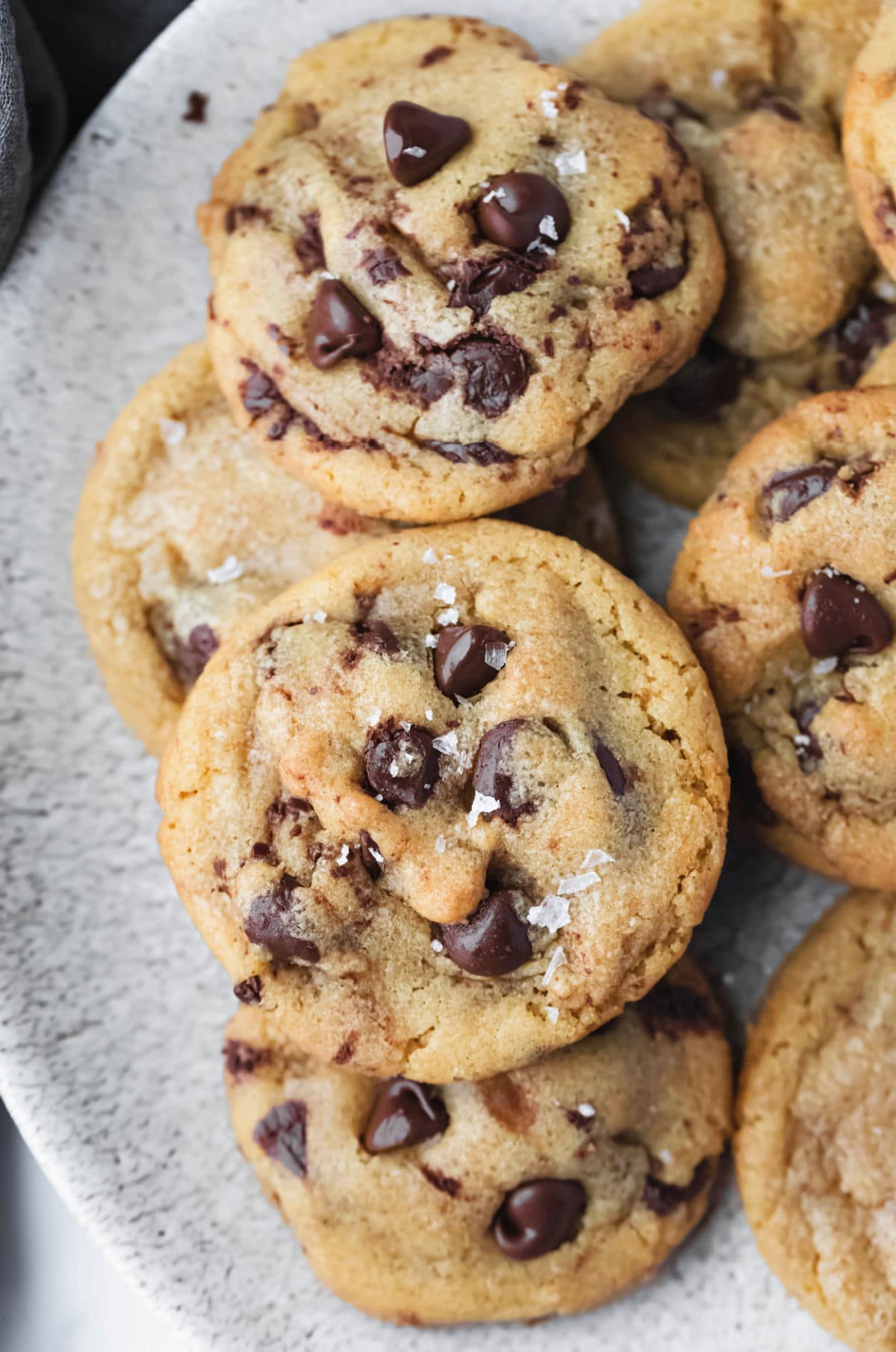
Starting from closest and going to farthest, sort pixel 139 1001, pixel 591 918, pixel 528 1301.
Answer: pixel 591 918
pixel 528 1301
pixel 139 1001

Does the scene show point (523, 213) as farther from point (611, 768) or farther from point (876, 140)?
point (611, 768)

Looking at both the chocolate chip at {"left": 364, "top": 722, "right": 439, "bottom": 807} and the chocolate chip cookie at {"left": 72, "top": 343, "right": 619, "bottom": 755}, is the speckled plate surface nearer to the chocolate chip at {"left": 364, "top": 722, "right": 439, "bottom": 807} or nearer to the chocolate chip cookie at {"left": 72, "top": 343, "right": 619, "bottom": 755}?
the chocolate chip cookie at {"left": 72, "top": 343, "right": 619, "bottom": 755}

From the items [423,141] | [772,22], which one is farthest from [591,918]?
[772,22]

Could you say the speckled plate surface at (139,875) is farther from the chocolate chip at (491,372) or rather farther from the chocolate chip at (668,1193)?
the chocolate chip at (491,372)

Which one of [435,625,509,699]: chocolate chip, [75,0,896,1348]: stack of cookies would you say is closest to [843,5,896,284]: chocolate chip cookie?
[75,0,896,1348]: stack of cookies

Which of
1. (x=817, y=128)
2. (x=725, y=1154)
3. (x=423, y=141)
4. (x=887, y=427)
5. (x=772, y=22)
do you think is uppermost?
(x=423, y=141)

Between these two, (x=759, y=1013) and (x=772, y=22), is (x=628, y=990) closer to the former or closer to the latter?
(x=759, y=1013)

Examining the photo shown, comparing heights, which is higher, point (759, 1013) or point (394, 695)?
point (394, 695)

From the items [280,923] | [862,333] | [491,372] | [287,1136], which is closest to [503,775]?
[280,923]
